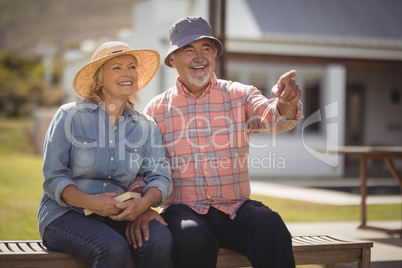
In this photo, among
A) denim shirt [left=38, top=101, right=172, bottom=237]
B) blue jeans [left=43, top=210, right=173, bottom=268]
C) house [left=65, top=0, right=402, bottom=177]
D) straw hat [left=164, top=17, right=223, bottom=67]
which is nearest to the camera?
blue jeans [left=43, top=210, right=173, bottom=268]

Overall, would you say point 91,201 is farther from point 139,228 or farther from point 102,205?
point 139,228

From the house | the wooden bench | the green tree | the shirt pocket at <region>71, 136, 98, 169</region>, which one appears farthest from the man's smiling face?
the green tree

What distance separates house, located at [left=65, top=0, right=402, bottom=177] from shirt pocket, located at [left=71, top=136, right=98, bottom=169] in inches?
407

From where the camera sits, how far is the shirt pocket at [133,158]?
10.5ft

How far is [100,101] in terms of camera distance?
133 inches

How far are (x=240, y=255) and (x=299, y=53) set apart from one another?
1145 centimetres

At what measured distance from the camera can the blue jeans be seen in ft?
9.21

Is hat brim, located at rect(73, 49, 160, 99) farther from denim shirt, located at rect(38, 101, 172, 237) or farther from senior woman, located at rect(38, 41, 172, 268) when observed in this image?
denim shirt, located at rect(38, 101, 172, 237)

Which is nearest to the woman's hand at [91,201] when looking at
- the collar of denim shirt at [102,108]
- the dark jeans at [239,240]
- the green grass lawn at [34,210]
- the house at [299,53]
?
the dark jeans at [239,240]

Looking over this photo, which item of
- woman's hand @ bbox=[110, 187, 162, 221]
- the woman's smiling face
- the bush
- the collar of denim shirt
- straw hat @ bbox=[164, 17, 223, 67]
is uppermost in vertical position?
the bush

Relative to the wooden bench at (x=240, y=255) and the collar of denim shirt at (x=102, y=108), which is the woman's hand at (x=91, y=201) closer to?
the wooden bench at (x=240, y=255)

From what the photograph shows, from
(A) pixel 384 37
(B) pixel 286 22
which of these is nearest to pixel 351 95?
(A) pixel 384 37

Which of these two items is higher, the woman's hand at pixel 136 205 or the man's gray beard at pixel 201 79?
the man's gray beard at pixel 201 79

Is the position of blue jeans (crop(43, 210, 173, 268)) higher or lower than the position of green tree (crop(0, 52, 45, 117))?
lower
